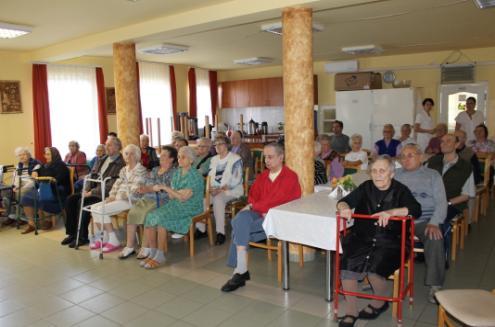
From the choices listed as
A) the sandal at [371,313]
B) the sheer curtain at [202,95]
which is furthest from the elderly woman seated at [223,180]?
the sheer curtain at [202,95]

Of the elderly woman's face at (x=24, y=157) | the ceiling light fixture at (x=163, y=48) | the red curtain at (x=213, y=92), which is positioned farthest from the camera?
the red curtain at (x=213, y=92)

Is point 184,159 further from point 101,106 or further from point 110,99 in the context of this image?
point 110,99

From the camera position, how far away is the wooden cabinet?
1010 centimetres

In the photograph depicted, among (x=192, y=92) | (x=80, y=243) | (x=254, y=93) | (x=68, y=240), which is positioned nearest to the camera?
(x=80, y=243)

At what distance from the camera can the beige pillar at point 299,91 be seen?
12.9ft

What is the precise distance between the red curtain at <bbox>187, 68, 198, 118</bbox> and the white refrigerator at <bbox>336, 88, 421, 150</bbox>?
3337 millimetres

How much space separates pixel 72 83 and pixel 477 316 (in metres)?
7.40

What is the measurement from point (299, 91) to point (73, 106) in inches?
207

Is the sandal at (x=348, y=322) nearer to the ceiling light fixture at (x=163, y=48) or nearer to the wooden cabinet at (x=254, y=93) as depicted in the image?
the ceiling light fixture at (x=163, y=48)

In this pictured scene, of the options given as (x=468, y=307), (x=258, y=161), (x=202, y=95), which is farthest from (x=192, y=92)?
(x=468, y=307)

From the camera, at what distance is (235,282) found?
352 cm

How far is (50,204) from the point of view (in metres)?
5.47

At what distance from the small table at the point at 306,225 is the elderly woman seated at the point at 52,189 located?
132 inches

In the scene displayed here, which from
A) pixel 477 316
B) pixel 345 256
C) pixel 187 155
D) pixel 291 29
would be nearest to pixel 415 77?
pixel 291 29
